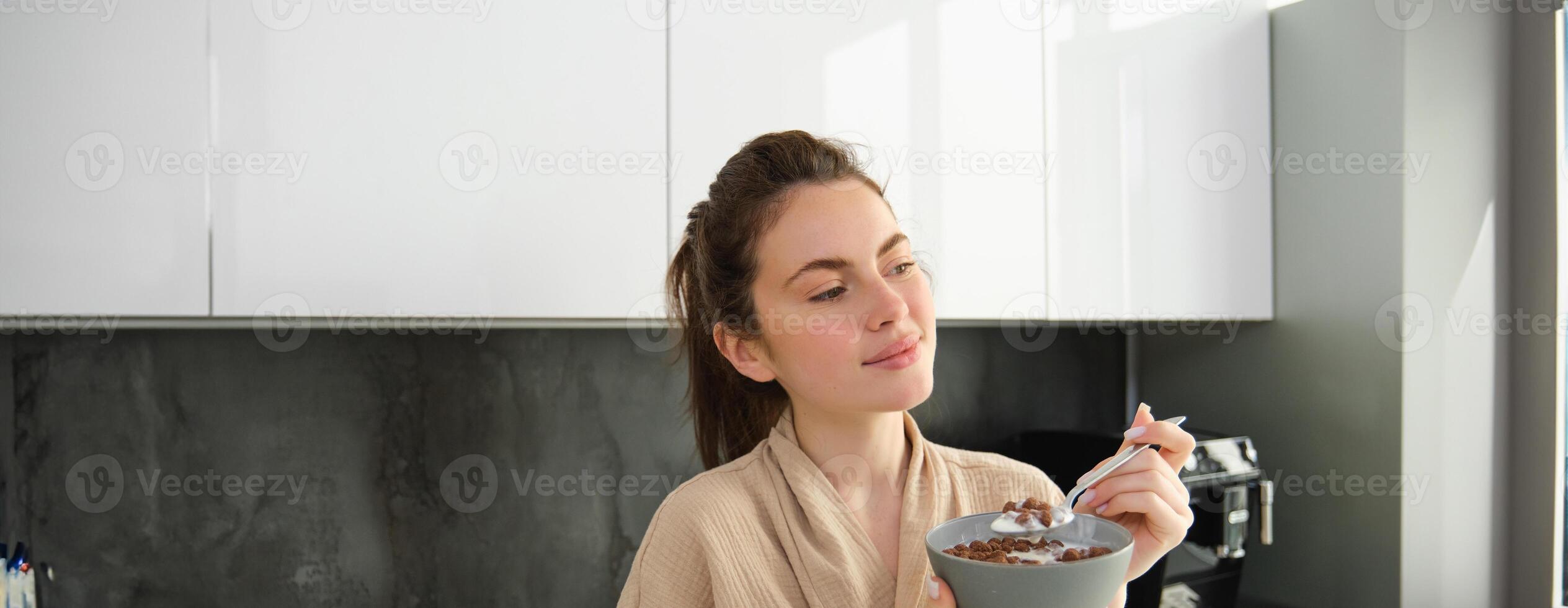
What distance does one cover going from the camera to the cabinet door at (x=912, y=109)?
4.37 ft

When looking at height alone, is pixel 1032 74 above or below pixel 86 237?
above

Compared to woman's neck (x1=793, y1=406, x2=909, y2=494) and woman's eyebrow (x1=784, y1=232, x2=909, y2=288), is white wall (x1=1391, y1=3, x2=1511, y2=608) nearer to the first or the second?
woman's neck (x1=793, y1=406, x2=909, y2=494)

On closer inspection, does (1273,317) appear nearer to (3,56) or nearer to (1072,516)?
(1072,516)

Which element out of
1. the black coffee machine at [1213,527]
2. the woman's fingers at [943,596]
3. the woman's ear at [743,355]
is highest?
the woman's ear at [743,355]

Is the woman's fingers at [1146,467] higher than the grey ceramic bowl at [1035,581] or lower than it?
higher

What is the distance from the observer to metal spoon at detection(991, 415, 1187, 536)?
755 mm

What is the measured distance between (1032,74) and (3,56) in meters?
1.35

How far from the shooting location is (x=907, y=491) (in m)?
0.99

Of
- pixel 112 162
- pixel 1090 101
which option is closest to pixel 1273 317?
pixel 1090 101
